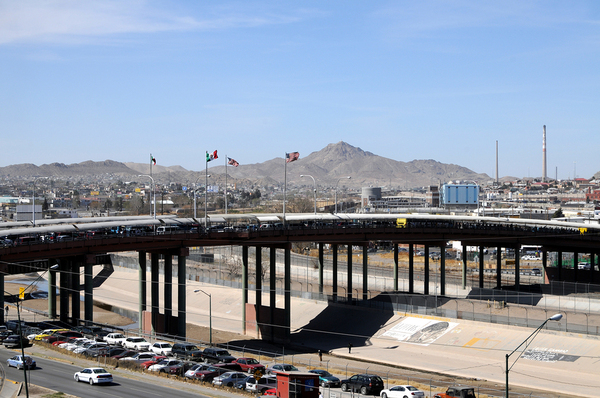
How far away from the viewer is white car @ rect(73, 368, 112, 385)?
4306 centimetres

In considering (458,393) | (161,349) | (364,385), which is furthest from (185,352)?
(458,393)

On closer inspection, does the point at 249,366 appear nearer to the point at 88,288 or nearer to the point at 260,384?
the point at 260,384

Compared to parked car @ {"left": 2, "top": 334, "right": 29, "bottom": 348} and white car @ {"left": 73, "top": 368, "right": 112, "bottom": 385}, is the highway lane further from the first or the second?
parked car @ {"left": 2, "top": 334, "right": 29, "bottom": 348}

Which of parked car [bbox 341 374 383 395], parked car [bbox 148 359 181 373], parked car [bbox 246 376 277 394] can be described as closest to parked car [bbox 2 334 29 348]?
parked car [bbox 148 359 181 373]

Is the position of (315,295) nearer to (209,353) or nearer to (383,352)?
(383,352)

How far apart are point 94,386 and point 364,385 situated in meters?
18.9

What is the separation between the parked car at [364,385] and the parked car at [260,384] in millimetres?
5799

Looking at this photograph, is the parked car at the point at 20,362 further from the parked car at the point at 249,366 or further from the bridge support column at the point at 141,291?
the bridge support column at the point at 141,291

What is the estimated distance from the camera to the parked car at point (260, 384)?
1753 inches

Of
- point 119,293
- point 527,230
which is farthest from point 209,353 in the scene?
point 119,293

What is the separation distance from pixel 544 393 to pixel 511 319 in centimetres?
2271

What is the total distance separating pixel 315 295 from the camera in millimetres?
99438

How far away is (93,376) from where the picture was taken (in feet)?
141

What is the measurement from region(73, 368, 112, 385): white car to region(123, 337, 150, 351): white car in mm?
15123
